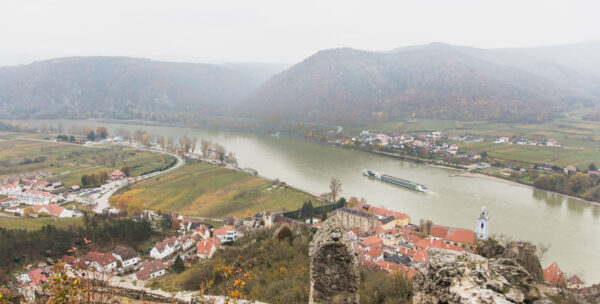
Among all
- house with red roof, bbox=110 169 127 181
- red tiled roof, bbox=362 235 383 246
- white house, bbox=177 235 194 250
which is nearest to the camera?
red tiled roof, bbox=362 235 383 246

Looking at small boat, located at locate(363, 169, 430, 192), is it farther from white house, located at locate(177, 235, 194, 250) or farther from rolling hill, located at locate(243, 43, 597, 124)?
rolling hill, located at locate(243, 43, 597, 124)

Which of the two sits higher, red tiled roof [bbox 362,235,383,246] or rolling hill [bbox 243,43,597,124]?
rolling hill [bbox 243,43,597,124]

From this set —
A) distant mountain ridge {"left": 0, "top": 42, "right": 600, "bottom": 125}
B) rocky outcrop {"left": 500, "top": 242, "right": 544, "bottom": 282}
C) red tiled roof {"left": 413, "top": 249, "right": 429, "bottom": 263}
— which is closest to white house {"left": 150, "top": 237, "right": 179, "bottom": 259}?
red tiled roof {"left": 413, "top": 249, "right": 429, "bottom": 263}

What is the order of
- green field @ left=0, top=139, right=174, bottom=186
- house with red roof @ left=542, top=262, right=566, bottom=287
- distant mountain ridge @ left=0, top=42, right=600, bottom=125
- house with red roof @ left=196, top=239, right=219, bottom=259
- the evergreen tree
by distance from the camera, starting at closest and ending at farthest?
house with red roof @ left=542, top=262, right=566, bottom=287, the evergreen tree, house with red roof @ left=196, top=239, right=219, bottom=259, green field @ left=0, top=139, right=174, bottom=186, distant mountain ridge @ left=0, top=42, right=600, bottom=125

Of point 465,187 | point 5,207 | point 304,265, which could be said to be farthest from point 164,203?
point 465,187

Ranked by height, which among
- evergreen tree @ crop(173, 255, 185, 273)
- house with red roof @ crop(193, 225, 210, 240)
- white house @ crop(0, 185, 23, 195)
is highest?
evergreen tree @ crop(173, 255, 185, 273)

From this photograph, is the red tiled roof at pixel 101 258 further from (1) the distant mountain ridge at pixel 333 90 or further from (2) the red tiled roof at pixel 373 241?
(1) the distant mountain ridge at pixel 333 90

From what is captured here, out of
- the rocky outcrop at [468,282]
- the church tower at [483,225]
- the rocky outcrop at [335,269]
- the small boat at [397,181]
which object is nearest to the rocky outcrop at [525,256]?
the rocky outcrop at [468,282]
